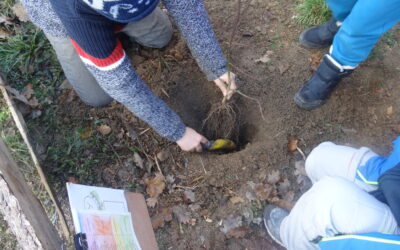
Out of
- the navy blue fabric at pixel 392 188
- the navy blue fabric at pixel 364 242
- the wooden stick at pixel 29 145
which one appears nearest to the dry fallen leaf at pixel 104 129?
the wooden stick at pixel 29 145

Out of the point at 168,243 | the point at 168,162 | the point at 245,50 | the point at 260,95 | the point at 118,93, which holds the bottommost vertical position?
the point at 168,243

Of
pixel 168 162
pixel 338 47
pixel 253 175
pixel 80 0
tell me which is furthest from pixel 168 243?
pixel 338 47

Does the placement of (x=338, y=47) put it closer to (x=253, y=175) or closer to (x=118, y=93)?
(x=253, y=175)

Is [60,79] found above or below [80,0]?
below

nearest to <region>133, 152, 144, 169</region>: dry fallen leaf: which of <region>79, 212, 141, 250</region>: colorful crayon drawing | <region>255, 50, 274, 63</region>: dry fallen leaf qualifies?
<region>79, 212, 141, 250</region>: colorful crayon drawing

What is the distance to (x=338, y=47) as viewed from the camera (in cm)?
237

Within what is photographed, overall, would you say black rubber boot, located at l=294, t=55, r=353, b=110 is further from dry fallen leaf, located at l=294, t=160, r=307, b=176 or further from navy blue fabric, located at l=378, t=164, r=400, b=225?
navy blue fabric, located at l=378, t=164, r=400, b=225

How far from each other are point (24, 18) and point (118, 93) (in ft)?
5.86

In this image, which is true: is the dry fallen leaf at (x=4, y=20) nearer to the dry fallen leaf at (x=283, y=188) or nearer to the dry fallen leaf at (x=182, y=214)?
the dry fallen leaf at (x=182, y=214)

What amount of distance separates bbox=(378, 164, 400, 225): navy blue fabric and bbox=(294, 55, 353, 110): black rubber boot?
1024 millimetres

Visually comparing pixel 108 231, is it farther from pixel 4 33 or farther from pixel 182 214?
pixel 4 33

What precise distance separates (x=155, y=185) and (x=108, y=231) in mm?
952

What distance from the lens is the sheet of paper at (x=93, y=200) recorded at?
1.38 metres

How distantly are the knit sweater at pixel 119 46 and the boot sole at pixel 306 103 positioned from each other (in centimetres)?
67
